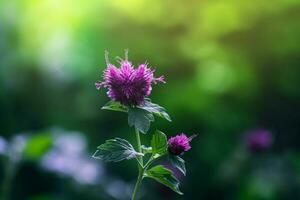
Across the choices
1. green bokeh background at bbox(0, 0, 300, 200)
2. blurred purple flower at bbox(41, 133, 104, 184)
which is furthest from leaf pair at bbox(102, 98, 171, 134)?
green bokeh background at bbox(0, 0, 300, 200)

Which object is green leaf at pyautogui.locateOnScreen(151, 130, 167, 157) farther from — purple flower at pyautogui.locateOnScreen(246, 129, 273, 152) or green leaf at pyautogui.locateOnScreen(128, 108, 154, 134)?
purple flower at pyautogui.locateOnScreen(246, 129, 273, 152)

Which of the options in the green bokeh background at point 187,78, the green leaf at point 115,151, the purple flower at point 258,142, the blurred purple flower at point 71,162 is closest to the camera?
the green leaf at point 115,151

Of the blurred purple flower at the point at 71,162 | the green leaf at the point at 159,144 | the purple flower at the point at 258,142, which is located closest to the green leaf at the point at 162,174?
the green leaf at the point at 159,144

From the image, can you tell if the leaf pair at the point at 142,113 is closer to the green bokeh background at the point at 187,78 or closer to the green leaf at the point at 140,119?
the green leaf at the point at 140,119

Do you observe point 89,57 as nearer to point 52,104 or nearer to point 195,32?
point 52,104

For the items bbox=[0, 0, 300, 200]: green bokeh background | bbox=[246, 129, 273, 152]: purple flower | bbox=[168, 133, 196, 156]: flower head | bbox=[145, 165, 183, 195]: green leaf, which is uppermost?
bbox=[0, 0, 300, 200]: green bokeh background

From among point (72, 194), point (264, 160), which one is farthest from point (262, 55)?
point (72, 194)
